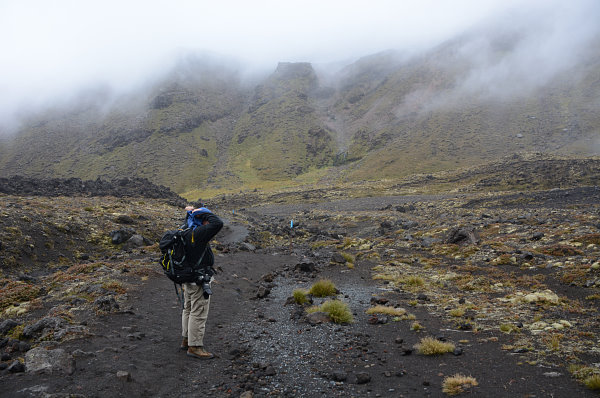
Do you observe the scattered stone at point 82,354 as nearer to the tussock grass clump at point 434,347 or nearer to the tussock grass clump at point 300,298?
the tussock grass clump at point 300,298

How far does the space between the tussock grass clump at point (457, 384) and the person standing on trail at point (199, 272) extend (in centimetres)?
456

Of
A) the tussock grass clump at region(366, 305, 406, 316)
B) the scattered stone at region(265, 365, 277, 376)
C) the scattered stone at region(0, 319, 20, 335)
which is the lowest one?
the tussock grass clump at region(366, 305, 406, 316)

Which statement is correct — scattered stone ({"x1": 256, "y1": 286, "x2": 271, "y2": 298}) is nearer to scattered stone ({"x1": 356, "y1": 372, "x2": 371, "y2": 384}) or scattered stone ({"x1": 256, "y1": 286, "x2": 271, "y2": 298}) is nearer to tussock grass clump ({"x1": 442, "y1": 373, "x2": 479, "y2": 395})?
scattered stone ({"x1": 356, "y1": 372, "x2": 371, "y2": 384})

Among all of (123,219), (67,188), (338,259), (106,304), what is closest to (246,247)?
(338,259)

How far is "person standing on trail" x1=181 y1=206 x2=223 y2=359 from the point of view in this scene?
668 cm

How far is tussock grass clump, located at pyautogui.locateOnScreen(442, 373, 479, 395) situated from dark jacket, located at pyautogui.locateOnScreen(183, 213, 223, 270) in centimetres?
472

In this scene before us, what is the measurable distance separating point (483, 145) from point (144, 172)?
116 metres

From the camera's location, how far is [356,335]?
26.7ft

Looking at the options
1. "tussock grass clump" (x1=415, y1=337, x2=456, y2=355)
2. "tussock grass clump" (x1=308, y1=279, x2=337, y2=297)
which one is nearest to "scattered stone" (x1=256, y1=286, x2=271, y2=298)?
"tussock grass clump" (x1=308, y1=279, x2=337, y2=297)

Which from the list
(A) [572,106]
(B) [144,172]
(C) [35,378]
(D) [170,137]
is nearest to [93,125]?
(D) [170,137]

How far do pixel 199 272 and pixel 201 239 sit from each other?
2.36 feet

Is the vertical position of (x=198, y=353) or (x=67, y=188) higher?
(x=67, y=188)

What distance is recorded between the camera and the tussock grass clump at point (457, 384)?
196 inches

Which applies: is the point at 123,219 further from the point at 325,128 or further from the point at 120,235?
the point at 325,128
